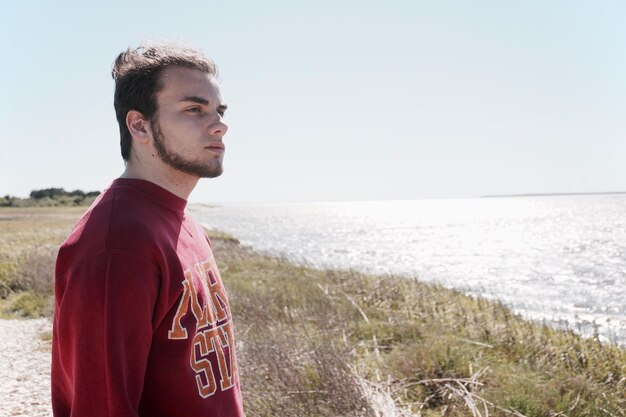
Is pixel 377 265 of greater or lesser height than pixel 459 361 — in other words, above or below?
below

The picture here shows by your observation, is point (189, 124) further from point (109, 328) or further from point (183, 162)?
point (109, 328)

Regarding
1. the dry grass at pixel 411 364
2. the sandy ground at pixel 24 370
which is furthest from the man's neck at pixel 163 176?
the sandy ground at pixel 24 370

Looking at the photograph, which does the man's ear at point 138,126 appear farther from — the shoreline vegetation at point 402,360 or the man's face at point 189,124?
the shoreline vegetation at point 402,360

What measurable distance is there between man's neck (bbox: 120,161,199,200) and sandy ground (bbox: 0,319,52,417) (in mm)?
4897

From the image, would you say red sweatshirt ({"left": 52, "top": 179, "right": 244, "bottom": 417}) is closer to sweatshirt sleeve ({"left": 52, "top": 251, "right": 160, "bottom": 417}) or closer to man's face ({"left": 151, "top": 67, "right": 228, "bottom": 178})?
sweatshirt sleeve ({"left": 52, "top": 251, "right": 160, "bottom": 417})

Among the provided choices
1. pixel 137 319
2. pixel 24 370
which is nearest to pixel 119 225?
pixel 137 319

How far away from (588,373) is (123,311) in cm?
711

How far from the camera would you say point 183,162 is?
193 centimetres

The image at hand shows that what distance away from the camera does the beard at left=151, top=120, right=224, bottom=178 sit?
6.23 ft

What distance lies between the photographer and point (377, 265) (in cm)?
2961

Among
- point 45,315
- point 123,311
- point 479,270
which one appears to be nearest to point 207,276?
point 123,311

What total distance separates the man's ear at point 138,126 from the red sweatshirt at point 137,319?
0.16 metres

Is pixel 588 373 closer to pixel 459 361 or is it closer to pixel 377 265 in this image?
pixel 459 361

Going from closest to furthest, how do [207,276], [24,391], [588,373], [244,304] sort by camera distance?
[207,276], [24,391], [588,373], [244,304]
